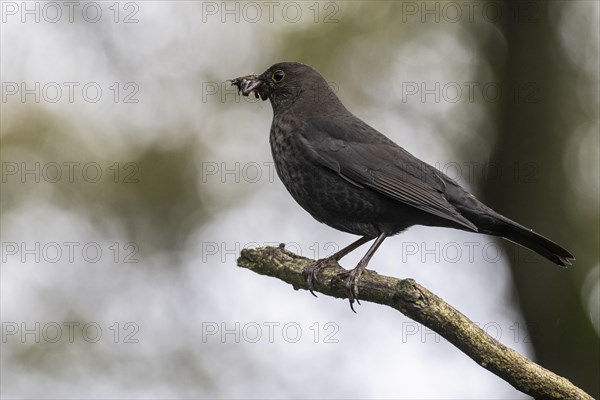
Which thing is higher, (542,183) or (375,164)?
(375,164)

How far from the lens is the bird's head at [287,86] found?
7117mm

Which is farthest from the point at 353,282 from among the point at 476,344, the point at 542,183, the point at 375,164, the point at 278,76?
the point at 542,183

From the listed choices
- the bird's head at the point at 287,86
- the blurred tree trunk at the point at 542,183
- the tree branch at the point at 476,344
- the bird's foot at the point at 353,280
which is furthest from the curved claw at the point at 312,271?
the blurred tree trunk at the point at 542,183

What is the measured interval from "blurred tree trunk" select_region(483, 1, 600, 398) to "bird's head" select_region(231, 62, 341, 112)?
3279 mm

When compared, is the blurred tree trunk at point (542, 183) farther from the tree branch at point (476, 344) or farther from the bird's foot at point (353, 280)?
the tree branch at point (476, 344)

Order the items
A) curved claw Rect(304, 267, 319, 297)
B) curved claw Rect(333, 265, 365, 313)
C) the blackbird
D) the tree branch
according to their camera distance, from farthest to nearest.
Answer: the blackbird, curved claw Rect(304, 267, 319, 297), curved claw Rect(333, 265, 365, 313), the tree branch

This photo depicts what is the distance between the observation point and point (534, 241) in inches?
245

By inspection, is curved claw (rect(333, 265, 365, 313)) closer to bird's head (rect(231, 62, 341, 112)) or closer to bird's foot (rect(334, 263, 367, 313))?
bird's foot (rect(334, 263, 367, 313))

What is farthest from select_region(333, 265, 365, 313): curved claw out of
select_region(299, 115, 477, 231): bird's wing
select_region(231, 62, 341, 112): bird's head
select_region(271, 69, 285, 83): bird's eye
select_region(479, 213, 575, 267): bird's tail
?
select_region(271, 69, 285, 83): bird's eye

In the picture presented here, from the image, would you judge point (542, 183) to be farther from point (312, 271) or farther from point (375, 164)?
point (312, 271)

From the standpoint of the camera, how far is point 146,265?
10.3 meters

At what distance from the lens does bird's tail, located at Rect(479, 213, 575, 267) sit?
20.2 ft

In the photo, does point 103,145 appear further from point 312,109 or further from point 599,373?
point 599,373

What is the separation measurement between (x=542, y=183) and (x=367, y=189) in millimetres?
3867
